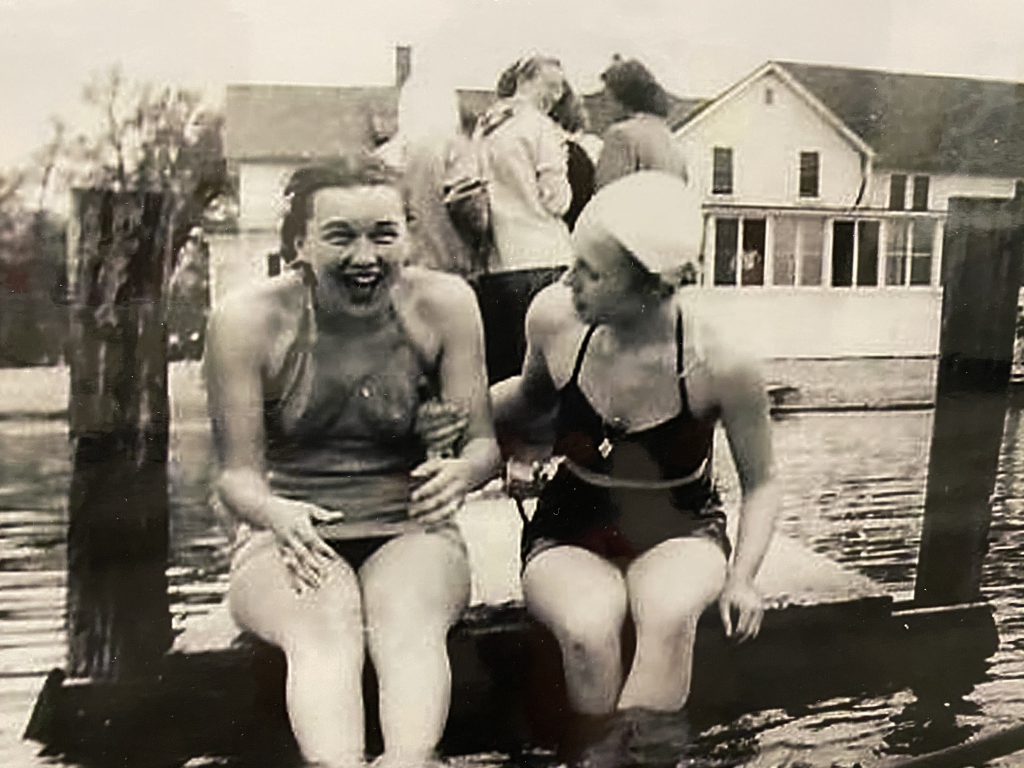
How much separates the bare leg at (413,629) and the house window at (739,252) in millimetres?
311

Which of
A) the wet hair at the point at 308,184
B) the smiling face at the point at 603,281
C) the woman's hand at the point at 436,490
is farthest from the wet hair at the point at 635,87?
the woman's hand at the point at 436,490

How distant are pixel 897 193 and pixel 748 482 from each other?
0.28 meters

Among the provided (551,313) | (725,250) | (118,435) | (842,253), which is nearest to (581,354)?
(551,313)

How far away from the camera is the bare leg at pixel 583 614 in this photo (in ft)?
3.99

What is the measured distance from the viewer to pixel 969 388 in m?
1.35

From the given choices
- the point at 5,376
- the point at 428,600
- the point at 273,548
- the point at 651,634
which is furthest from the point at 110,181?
the point at 651,634

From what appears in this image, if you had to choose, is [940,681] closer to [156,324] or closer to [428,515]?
[428,515]

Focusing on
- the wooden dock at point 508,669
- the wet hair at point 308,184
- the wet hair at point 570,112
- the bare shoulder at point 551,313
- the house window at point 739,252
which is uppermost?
the wet hair at point 570,112

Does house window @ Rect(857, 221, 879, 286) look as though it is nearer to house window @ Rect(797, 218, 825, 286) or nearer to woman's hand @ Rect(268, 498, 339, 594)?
house window @ Rect(797, 218, 825, 286)

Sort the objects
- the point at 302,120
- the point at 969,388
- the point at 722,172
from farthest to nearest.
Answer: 1. the point at 969,388
2. the point at 722,172
3. the point at 302,120

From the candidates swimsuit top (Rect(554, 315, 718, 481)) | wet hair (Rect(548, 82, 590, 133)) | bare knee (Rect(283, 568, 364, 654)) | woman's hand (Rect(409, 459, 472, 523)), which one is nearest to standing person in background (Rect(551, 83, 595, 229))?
wet hair (Rect(548, 82, 590, 133))

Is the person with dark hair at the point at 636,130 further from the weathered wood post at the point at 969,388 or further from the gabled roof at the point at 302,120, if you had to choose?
the weathered wood post at the point at 969,388

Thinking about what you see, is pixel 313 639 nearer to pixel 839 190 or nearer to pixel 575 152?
pixel 575 152

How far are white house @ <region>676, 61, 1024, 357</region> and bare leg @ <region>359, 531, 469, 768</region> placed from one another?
1.01 feet
